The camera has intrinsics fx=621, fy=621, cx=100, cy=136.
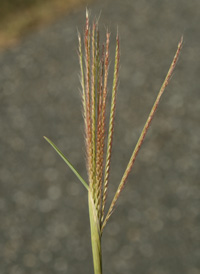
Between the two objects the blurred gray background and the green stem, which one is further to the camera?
the blurred gray background

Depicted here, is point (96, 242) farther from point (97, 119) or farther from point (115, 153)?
point (115, 153)

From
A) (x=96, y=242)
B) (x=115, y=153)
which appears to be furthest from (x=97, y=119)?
(x=115, y=153)

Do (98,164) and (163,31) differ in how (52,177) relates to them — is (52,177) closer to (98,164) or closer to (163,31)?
(163,31)

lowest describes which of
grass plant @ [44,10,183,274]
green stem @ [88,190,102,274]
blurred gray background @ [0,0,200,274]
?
blurred gray background @ [0,0,200,274]

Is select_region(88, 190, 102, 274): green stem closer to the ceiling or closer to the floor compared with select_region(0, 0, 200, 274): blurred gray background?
closer to the ceiling

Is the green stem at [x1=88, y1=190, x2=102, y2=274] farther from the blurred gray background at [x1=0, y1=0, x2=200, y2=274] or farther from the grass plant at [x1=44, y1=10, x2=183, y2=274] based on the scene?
the blurred gray background at [x1=0, y1=0, x2=200, y2=274]

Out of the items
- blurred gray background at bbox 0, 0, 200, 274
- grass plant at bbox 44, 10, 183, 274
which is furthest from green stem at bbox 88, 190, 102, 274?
blurred gray background at bbox 0, 0, 200, 274

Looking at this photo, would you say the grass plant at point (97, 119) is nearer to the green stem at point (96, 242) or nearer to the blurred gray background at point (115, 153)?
the green stem at point (96, 242)

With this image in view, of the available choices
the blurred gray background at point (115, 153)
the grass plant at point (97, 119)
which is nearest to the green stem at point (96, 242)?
the grass plant at point (97, 119)

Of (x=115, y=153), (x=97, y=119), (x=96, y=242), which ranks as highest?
(x=97, y=119)
